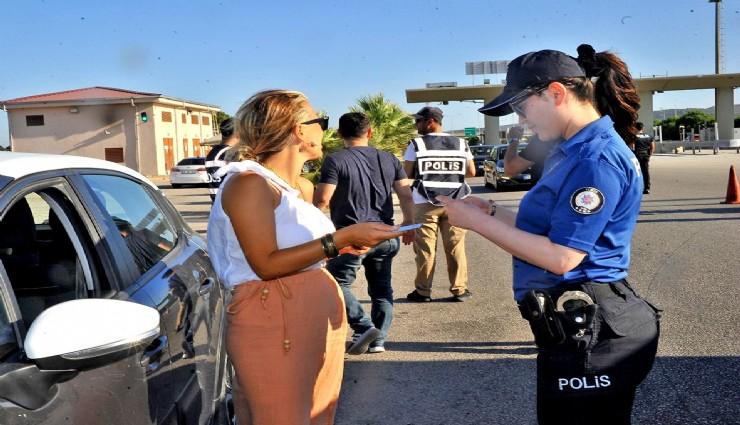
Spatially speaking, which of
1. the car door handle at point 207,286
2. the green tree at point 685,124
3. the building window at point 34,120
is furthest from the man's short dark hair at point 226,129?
the green tree at point 685,124

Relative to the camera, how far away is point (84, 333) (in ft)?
6.43

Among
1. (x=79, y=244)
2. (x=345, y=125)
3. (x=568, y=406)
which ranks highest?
(x=345, y=125)

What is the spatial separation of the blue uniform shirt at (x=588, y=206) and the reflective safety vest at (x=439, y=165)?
5092 millimetres

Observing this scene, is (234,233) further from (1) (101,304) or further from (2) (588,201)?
(2) (588,201)

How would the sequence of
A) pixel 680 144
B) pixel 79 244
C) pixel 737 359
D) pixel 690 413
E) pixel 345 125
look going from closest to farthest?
pixel 79 244 < pixel 690 413 < pixel 737 359 < pixel 345 125 < pixel 680 144

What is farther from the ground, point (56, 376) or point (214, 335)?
point (56, 376)

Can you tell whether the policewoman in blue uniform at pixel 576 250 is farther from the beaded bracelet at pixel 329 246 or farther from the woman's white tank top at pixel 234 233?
the woman's white tank top at pixel 234 233

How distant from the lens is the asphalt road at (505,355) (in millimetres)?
4625

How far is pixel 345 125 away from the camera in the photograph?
615 centimetres

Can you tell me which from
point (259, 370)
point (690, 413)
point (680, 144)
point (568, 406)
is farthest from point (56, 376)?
point (680, 144)

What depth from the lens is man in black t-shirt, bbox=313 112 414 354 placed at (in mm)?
5893

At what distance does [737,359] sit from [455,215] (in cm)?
364

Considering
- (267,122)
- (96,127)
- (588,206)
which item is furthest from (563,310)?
(96,127)

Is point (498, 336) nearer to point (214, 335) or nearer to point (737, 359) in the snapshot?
point (737, 359)
